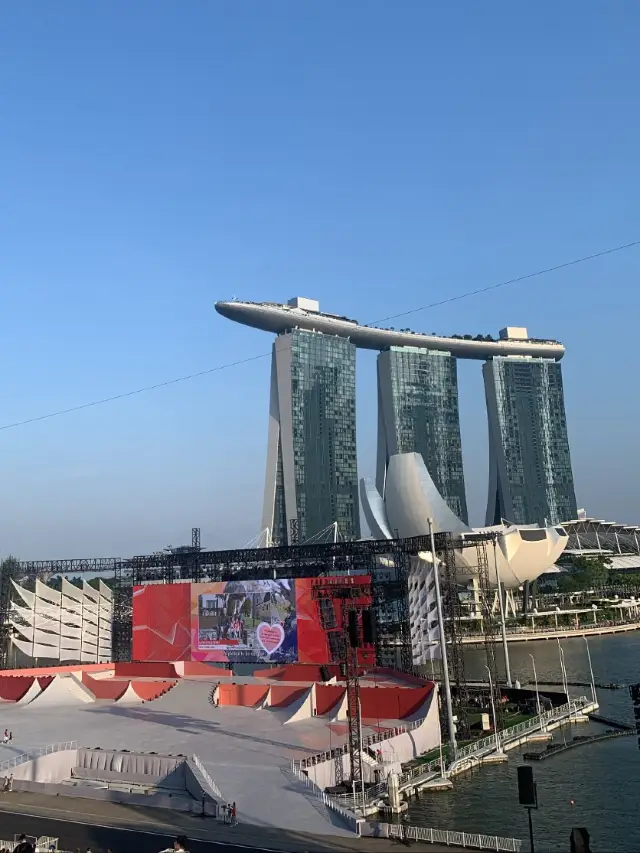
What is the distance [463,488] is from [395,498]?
74.6 m

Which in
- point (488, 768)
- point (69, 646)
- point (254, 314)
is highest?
point (254, 314)

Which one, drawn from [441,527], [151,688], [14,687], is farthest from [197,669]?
[441,527]

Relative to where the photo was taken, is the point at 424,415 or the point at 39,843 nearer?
the point at 39,843

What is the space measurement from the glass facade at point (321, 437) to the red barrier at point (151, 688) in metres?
86.3

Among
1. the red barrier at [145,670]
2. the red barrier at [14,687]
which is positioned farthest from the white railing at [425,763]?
the red barrier at [14,687]

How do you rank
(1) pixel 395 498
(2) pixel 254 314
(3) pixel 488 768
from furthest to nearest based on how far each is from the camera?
(2) pixel 254 314 < (1) pixel 395 498 < (3) pixel 488 768

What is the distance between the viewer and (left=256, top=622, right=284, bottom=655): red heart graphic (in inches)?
2165

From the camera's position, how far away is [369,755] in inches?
1216

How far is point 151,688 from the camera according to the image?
4969cm

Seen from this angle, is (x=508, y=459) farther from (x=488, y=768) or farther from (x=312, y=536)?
(x=488, y=768)

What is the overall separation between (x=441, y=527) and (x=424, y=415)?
74.8 m

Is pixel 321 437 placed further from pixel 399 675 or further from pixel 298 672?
pixel 399 675

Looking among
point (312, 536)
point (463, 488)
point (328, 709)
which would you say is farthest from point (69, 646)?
point (463, 488)

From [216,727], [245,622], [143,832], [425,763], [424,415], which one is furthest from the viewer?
[424,415]
